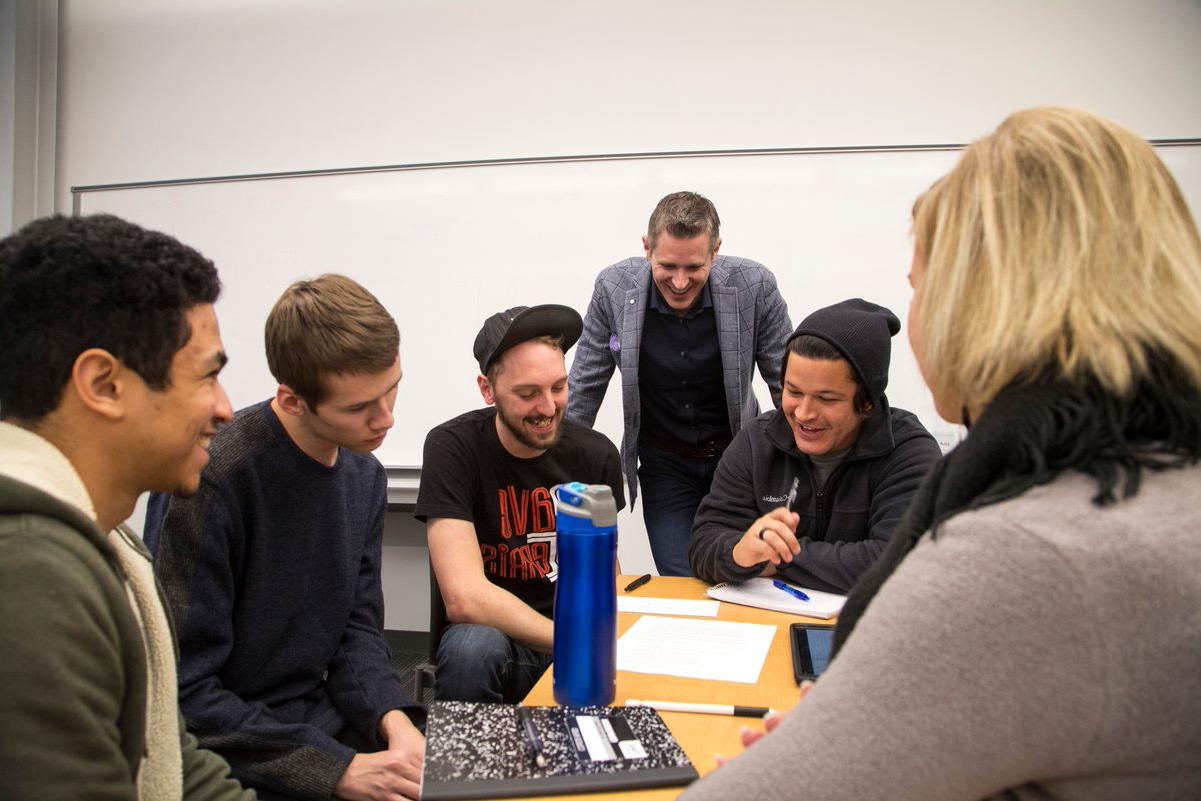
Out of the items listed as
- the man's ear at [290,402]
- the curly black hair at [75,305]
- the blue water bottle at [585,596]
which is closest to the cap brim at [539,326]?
the man's ear at [290,402]

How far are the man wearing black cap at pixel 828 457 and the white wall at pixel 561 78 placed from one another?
63.7 inches

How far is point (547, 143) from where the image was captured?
3.62 m

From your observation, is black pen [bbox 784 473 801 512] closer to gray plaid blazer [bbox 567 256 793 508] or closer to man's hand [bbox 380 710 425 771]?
gray plaid blazer [bbox 567 256 793 508]

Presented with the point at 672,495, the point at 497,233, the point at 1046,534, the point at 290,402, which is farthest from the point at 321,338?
the point at 497,233

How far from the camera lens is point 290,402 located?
1559 mm

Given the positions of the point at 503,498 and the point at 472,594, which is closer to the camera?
the point at 472,594

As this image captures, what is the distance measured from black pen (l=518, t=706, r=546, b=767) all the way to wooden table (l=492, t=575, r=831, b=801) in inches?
2.4

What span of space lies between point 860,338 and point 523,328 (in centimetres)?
82

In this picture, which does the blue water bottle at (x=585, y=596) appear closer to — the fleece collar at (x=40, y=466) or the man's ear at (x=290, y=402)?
the fleece collar at (x=40, y=466)

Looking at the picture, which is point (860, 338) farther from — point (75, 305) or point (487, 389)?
point (75, 305)

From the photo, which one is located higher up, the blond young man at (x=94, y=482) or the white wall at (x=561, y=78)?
the white wall at (x=561, y=78)

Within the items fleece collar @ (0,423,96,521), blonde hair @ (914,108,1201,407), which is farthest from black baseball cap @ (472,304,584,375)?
blonde hair @ (914,108,1201,407)

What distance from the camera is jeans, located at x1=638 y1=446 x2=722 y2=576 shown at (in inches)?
115

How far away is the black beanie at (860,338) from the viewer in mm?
1973
